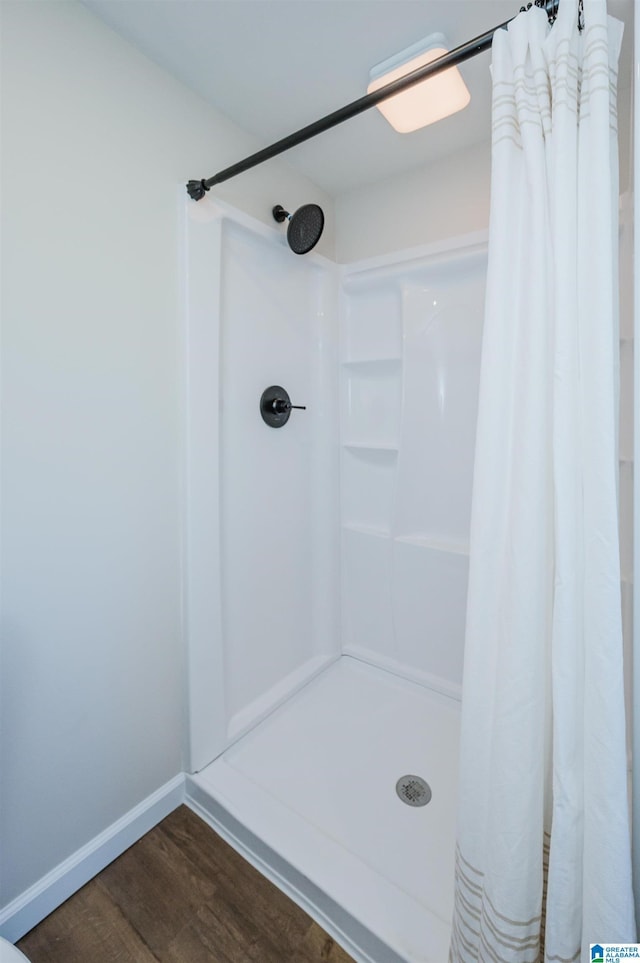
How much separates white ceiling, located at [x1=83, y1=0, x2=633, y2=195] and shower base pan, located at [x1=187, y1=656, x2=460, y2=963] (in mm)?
2106

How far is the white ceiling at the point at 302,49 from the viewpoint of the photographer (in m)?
1.11

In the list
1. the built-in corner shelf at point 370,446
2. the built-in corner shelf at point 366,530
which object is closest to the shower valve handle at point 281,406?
the built-in corner shelf at point 370,446

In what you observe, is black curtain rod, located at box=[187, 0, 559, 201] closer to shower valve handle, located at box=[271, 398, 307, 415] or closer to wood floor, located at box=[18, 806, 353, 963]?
shower valve handle, located at box=[271, 398, 307, 415]

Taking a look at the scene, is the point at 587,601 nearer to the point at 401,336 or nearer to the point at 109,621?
the point at 109,621

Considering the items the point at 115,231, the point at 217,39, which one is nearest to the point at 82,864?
the point at 115,231

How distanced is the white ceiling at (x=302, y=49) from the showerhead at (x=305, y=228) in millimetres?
315

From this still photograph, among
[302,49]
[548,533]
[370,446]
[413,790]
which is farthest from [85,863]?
[302,49]

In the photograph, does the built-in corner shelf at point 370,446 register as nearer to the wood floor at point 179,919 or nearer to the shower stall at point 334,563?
the shower stall at point 334,563

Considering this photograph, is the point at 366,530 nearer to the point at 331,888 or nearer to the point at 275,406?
the point at 275,406

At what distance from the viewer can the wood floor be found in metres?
1.05

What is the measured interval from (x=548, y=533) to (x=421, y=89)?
1380 mm

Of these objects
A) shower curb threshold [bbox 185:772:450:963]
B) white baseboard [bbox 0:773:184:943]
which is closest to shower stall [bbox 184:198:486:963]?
shower curb threshold [bbox 185:772:450:963]

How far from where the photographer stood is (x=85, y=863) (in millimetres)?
1197

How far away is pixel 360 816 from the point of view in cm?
137
